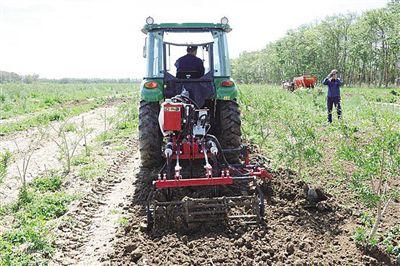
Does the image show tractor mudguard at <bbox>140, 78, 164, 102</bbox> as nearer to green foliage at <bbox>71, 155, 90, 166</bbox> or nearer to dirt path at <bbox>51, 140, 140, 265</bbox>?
dirt path at <bbox>51, 140, 140, 265</bbox>

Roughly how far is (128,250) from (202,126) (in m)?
2.16

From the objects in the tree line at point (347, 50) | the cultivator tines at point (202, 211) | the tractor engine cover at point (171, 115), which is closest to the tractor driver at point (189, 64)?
the tractor engine cover at point (171, 115)

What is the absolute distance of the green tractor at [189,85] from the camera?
621 centimetres

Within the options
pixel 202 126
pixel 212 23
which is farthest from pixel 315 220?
pixel 212 23

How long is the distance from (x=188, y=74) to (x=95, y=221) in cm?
274

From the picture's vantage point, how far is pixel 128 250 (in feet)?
13.5

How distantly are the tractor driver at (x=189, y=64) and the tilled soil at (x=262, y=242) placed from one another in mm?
2429

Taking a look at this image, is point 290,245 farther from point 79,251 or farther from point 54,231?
point 54,231

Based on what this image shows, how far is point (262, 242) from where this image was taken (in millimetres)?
4113

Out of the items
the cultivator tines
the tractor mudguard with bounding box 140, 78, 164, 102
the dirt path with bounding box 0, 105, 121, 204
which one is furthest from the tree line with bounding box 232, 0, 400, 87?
the cultivator tines

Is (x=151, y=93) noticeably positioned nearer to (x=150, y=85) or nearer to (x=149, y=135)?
(x=150, y=85)

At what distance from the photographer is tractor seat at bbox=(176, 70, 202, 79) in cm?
655

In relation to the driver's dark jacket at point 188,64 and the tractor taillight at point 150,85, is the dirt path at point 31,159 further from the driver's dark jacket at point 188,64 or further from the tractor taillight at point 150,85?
the driver's dark jacket at point 188,64

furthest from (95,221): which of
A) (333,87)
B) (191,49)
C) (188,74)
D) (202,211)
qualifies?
(333,87)
